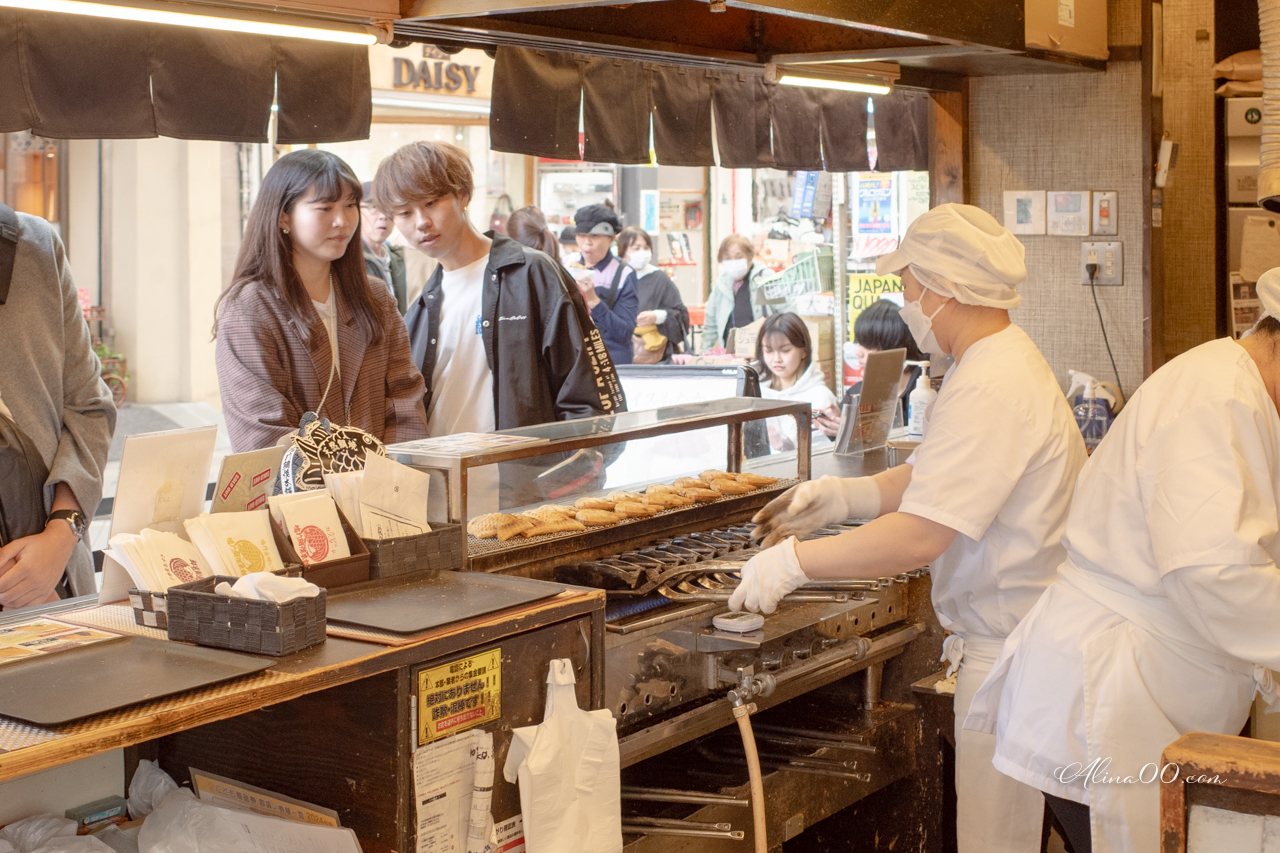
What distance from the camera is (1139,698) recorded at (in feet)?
7.11

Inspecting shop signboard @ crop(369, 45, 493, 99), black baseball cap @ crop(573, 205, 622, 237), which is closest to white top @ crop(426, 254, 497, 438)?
black baseball cap @ crop(573, 205, 622, 237)

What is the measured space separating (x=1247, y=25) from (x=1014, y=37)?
199cm

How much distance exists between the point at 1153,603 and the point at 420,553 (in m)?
1.39

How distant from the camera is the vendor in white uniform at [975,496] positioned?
2459mm

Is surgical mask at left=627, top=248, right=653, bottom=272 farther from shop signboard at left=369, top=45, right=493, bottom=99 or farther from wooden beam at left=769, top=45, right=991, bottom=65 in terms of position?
wooden beam at left=769, top=45, right=991, bottom=65

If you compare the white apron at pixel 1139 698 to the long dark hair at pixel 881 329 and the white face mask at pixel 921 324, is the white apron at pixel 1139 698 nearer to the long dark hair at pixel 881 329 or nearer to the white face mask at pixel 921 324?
the white face mask at pixel 921 324

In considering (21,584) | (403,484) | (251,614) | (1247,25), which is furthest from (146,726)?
(1247,25)

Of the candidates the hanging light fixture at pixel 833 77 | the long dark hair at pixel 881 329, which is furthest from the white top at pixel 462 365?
the long dark hair at pixel 881 329

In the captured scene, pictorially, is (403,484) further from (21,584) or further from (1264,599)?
(1264,599)

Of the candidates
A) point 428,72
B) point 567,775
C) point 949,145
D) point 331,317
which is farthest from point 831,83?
point 428,72

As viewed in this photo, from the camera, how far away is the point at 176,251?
32.2ft

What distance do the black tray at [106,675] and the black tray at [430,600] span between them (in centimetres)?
25

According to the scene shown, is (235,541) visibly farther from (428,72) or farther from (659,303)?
(428,72)

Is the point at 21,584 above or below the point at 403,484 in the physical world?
below
